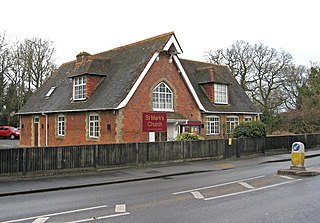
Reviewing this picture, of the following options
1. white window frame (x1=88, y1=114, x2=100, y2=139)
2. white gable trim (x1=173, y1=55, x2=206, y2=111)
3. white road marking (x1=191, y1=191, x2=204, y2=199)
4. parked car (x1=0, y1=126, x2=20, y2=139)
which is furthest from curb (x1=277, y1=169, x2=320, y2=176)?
parked car (x1=0, y1=126, x2=20, y2=139)

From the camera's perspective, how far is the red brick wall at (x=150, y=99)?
74.6 ft

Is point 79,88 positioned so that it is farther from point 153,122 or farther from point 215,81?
point 215,81

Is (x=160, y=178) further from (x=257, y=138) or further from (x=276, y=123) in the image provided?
(x=276, y=123)

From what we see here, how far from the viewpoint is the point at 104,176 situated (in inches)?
567

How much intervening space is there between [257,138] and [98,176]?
1322 centimetres

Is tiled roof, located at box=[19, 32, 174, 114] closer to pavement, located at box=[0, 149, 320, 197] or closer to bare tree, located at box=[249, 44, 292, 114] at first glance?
pavement, located at box=[0, 149, 320, 197]

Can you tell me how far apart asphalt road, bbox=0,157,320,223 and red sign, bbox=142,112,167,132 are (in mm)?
6247

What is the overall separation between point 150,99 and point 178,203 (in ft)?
50.5

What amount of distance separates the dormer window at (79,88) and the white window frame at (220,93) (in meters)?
11.0

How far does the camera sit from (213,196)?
32.5ft

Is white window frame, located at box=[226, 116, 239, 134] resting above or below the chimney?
Answer: below

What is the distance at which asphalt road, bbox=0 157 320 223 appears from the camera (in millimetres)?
7570

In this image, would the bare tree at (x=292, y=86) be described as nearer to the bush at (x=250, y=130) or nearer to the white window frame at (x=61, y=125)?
the bush at (x=250, y=130)

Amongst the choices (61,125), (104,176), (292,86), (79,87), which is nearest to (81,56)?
(79,87)
